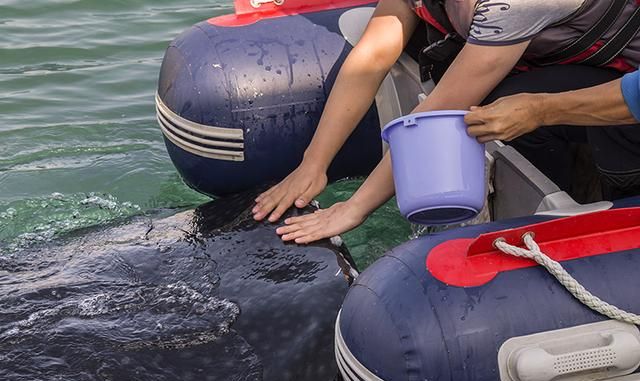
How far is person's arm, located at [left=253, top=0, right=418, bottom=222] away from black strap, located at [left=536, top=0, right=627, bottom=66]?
67 centimetres

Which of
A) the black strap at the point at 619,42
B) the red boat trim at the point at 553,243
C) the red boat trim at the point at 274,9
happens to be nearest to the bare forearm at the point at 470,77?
the black strap at the point at 619,42

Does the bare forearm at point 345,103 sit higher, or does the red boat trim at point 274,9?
the red boat trim at point 274,9

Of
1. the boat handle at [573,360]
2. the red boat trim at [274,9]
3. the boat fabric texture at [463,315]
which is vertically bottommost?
the boat handle at [573,360]

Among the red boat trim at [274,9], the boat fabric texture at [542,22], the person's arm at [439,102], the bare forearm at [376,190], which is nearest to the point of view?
the boat fabric texture at [542,22]

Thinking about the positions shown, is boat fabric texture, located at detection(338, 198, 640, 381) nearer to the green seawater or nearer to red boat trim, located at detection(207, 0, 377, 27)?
the green seawater

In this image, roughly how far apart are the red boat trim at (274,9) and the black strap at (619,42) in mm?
1247

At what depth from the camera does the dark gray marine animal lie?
238cm

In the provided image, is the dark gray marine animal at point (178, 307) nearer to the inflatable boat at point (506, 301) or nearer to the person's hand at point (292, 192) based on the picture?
the person's hand at point (292, 192)

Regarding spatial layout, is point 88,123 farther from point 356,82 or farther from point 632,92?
point 632,92

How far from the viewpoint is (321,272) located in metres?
2.68

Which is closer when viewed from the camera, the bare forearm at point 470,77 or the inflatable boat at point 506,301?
the inflatable boat at point 506,301

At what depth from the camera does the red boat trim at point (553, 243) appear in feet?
A: 6.89

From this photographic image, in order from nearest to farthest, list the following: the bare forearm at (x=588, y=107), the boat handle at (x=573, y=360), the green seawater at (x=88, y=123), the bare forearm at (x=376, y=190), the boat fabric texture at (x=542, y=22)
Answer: the boat handle at (x=573, y=360), the bare forearm at (x=588, y=107), the boat fabric texture at (x=542, y=22), the bare forearm at (x=376, y=190), the green seawater at (x=88, y=123)

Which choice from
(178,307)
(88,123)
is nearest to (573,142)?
(178,307)
